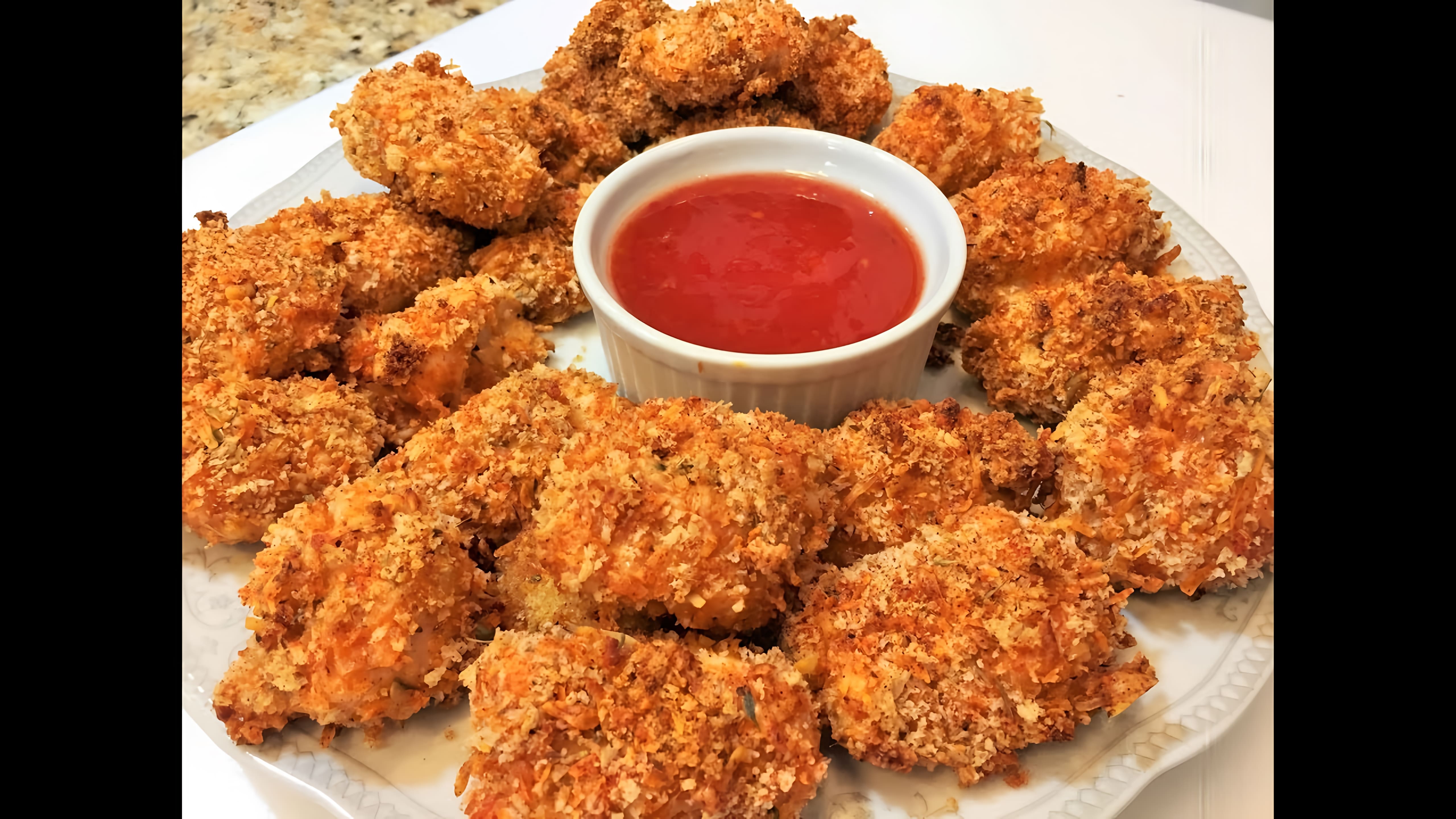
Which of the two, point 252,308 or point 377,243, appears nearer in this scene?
point 252,308

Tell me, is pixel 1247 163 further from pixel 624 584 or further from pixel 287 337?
pixel 287 337

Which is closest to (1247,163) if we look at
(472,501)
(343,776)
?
(472,501)

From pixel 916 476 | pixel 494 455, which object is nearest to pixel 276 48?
pixel 494 455

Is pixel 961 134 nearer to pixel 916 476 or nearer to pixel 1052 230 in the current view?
pixel 1052 230

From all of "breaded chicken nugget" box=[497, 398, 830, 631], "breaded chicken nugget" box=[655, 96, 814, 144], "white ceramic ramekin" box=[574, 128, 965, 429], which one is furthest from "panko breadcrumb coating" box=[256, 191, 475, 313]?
"breaded chicken nugget" box=[497, 398, 830, 631]

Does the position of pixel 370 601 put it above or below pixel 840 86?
below

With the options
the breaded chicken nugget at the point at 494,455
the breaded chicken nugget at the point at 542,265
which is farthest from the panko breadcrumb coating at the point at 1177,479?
the breaded chicken nugget at the point at 542,265
